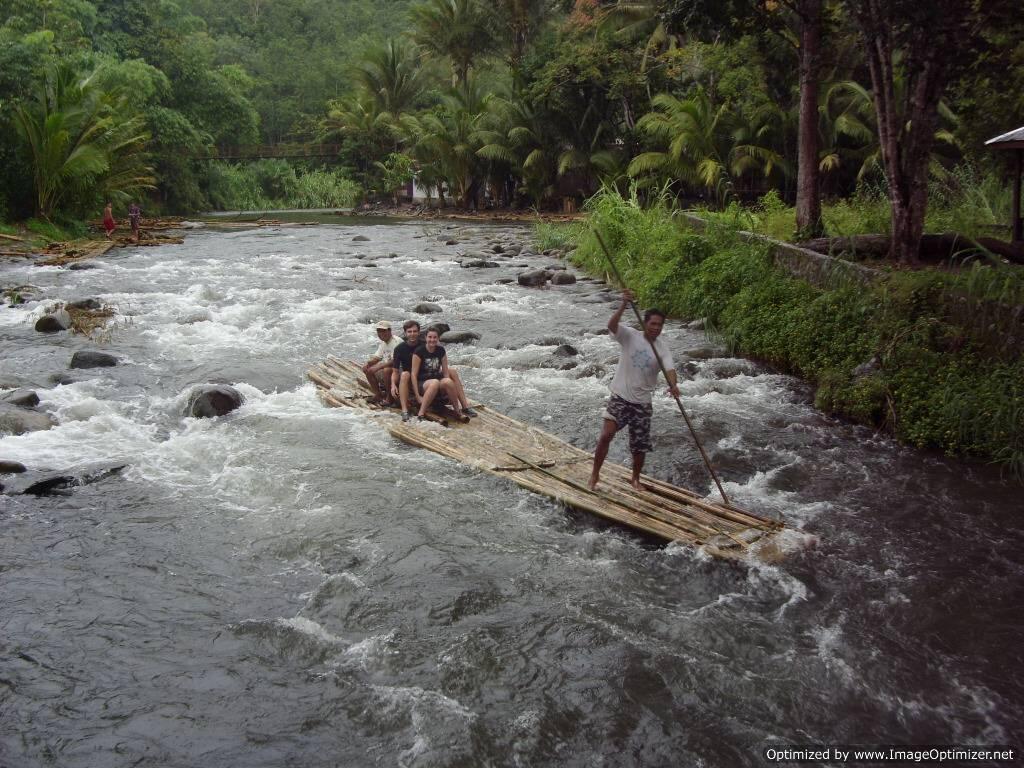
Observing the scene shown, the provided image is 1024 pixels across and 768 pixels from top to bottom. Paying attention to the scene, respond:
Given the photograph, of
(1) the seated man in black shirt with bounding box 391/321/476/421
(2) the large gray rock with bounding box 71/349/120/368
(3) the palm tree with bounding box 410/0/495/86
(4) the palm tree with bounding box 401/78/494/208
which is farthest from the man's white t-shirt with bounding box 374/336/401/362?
(3) the palm tree with bounding box 410/0/495/86

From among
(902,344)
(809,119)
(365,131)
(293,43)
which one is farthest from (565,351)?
(293,43)

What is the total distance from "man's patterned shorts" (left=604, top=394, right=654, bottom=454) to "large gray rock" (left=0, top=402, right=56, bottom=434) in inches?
235

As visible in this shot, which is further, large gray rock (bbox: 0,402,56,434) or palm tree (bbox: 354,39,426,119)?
palm tree (bbox: 354,39,426,119)

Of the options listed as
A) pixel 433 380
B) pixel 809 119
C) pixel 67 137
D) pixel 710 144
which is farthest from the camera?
pixel 710 144

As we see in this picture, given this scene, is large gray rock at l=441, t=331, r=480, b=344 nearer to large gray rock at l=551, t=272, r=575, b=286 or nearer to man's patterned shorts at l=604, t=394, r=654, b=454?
large gray rock at l=551, t=272, r=575, b=286

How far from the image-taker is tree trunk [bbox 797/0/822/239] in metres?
13.0

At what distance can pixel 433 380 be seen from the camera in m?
9.06

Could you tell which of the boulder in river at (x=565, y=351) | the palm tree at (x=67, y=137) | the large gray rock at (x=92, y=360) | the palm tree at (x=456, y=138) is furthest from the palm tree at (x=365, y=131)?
the boulder in river at (x=565, y=351)

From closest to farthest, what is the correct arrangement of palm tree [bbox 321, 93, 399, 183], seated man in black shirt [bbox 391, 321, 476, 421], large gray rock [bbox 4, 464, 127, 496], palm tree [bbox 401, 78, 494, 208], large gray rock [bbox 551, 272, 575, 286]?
large gray rock [bbox 4, 464, 127, 496] → seated man in black shirt [bbox 391, 321, 476, 421] → large gray rock [bbox 551, 272, 575, 286] → palm tree [bbox 401, 78, 494, 208] → palm tree [bbox 321, 93, 399, 183]

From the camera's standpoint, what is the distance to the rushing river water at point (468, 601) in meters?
4.52

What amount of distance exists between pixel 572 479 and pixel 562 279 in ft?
37.9

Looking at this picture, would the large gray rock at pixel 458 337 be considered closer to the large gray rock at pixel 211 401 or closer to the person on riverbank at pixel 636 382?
the large gray rock at pixel 211 401

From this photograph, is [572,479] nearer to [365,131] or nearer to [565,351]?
[565,351]

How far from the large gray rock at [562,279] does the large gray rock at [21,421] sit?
449 inches
